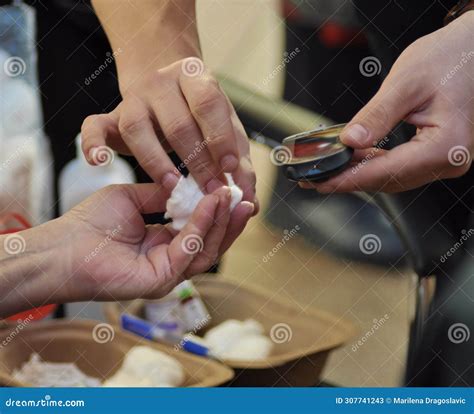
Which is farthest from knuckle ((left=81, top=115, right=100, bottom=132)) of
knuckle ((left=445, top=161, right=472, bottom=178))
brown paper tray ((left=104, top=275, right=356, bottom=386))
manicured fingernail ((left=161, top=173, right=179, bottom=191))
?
knuckle ((left=445, top=161, right=472, bottom=178))

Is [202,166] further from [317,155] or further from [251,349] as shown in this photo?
[251,349]

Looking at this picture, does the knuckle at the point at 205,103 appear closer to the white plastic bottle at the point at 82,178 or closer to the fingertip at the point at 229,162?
the fingertip at the point at 229,162

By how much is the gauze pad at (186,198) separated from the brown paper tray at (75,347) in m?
0.17

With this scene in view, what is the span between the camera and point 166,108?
0.69 m

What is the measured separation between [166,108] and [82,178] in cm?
19

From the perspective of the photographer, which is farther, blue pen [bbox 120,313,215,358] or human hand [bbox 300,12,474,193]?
blue pen [bbox 120,313,215,358]

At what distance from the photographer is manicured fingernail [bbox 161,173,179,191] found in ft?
2.27

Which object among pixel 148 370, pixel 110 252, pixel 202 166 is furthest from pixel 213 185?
pixel 148 370

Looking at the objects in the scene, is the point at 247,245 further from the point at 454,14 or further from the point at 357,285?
the point at 454,14

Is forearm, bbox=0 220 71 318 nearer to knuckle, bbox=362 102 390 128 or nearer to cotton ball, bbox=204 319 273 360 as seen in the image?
cotton ball, bbox=204 319 273 360

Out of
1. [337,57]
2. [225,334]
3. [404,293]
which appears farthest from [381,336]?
[337,57]

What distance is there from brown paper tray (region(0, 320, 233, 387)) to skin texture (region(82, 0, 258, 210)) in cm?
20

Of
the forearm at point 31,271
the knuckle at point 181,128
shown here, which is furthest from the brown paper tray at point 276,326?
the knuckle at point 181,128

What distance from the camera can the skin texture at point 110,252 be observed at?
0.70 meters
